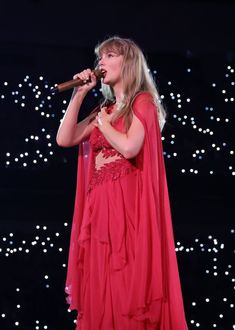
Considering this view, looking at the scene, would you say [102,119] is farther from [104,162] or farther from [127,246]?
[127,246]

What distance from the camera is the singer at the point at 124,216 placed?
1855mm

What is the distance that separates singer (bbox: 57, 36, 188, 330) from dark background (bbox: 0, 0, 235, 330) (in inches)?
45.7

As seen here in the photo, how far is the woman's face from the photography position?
1.99 meters

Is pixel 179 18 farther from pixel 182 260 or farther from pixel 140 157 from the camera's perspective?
pixel 140 157

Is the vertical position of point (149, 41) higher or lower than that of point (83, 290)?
higher

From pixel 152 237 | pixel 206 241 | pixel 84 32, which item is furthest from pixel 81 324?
pixel 84 32

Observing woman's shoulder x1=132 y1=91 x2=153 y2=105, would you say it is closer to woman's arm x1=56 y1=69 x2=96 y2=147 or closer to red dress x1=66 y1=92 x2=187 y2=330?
red dress x1=66 y1=92 x2=187 y2=330

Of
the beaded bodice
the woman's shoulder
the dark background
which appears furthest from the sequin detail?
the dark background

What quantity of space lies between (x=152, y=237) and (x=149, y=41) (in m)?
1.70

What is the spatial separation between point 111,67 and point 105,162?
0.95ft

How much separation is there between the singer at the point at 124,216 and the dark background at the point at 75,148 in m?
1.16

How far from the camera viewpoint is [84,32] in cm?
332

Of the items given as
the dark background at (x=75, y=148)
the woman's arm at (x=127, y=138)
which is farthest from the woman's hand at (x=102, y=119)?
the dark background at (x=75, y=148)

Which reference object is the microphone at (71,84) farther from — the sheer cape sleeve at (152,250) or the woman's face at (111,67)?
the sheer cape sleeve at (152,250)
